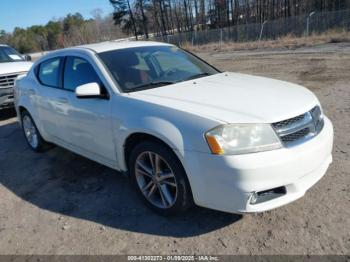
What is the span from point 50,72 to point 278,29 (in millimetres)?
29941

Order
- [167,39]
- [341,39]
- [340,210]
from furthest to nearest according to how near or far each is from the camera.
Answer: [167,39] < [341,39] < [340,210]

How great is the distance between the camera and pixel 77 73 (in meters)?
4.25

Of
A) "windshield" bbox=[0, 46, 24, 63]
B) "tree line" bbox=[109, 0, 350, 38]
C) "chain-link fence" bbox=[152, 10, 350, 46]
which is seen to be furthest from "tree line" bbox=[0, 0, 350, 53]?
"windshield" bbox=[0, 46, 24, 63]

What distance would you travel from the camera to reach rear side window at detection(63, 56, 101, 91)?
13.0 feet

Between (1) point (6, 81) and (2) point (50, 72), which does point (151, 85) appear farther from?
(1) point (6, 81)

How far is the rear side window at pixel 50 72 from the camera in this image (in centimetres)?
466

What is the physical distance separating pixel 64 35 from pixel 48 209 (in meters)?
86.1

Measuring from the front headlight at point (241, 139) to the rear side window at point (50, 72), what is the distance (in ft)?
8.87

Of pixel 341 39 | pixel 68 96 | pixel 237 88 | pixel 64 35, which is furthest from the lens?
pixel 64 35

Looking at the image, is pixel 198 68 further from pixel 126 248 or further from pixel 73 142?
pixel 126 248

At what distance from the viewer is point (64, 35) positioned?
82.8m

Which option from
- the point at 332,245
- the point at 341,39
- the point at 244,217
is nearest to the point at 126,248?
the point at 244,217

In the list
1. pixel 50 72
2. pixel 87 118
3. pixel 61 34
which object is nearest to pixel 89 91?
pixel 87 118

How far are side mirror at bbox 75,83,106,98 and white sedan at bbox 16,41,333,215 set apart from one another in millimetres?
10
